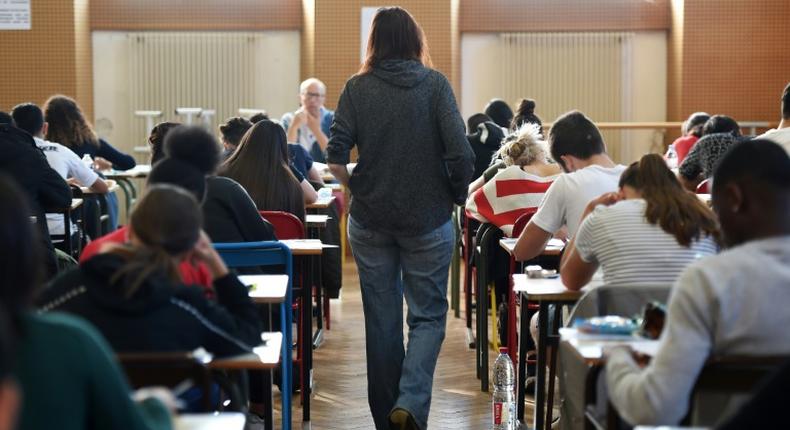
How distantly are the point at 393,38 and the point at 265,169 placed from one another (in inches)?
49.7

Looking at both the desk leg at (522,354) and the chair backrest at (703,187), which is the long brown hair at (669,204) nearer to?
the desk leg at (522,354)

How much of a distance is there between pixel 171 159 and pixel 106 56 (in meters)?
8.53

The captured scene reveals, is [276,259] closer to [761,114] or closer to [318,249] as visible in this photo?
[318,249]

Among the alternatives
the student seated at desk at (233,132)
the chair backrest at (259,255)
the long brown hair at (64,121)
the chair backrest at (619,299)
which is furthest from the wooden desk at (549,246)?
the long brown hair at (64,121)

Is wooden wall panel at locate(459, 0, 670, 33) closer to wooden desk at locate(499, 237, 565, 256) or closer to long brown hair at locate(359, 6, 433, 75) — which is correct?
wooden desk at locate(499, 237, 565, 256)

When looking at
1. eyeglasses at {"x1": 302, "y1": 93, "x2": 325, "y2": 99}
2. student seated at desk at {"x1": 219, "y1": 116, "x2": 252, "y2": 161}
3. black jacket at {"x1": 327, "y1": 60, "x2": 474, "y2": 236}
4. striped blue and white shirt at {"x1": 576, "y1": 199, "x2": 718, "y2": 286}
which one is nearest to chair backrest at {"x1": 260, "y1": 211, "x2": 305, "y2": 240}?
black jacket at {"x1": 327, "y1": 60, "x2": 474, "y2": 236}

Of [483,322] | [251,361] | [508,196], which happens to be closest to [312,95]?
[508,196]

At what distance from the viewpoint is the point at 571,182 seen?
440 cm

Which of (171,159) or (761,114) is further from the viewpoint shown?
(761,114)

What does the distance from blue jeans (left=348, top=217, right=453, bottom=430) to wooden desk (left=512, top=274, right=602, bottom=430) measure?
0.32 metres

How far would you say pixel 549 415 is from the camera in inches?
170

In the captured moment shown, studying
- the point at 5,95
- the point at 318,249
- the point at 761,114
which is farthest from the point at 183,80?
the point at 318,249

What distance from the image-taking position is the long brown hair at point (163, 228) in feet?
8.23

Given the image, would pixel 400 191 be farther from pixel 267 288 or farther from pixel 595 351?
pixel 595 351
